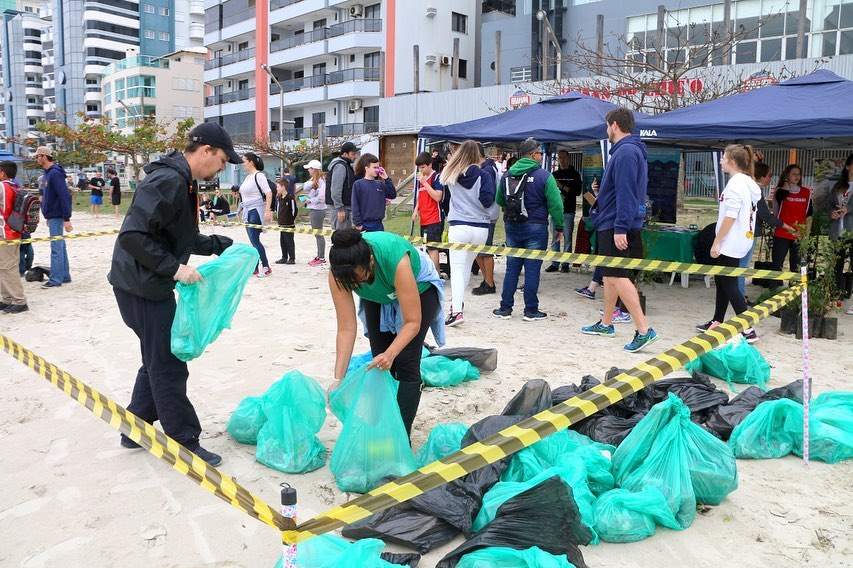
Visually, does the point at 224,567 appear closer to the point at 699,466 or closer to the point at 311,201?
the point at 699,466

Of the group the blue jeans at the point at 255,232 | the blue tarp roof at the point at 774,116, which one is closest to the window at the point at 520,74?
the blue jeans at the point at 255,232

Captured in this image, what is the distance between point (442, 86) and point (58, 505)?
41231 millimetres

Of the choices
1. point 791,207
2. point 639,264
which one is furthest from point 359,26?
point 639,264

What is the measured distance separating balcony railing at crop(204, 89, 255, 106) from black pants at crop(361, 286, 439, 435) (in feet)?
159

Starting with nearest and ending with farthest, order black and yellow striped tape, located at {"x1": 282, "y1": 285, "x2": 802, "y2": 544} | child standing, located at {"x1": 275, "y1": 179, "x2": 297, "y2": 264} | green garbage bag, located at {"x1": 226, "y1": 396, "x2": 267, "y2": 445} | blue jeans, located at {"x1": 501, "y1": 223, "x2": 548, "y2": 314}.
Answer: black and yellow striped tape, located at {"x1": 282, "y1": 285, "x2": 802, "y2": 544}
green garbage bag, located at {"x1": 226, "y1": 396, "x2": 267, "y2": 445}
blue jeans, located at {"x1": 501, "y1": 223, "x2": 548, "y2": 314}
child standing, located at {"x1": 275, "y1": 179, "x2": 297, "y2": 264}

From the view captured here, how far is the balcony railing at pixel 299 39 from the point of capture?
42875mm

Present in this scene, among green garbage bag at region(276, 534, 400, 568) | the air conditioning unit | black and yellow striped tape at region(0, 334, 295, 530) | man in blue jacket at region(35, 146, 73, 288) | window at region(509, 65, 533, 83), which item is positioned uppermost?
window at region(509, 65, 533, 83)

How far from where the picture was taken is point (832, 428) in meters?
3.57

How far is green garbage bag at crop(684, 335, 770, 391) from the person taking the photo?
474 centimetres

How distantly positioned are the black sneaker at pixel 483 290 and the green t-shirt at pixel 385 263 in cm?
507

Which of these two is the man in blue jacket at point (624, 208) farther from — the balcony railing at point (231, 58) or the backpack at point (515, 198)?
the balcony railing at point (231, 58)

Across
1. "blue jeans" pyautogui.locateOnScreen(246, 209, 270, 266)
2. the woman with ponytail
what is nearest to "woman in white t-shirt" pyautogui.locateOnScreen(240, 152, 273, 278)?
"blue jeans" pyautogui.locateOnScreen(246, 209, 270, 266)

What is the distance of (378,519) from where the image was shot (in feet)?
9.17

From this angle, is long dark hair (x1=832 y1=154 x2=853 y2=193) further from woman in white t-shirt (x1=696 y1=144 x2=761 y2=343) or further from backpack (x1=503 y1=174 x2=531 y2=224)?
backpack (x1=503 y1=174 x2=531 y2=224)
